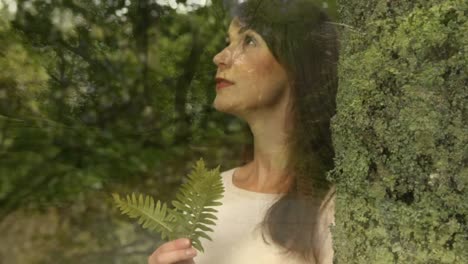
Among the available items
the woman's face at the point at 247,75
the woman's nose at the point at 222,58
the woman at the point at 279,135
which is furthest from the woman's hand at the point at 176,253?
the woman's nose at the point at 222,58

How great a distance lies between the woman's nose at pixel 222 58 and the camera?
203 centimetres

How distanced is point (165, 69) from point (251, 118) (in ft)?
1.08

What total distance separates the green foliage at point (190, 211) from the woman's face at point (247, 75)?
22 centimetres

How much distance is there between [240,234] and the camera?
6.59ft

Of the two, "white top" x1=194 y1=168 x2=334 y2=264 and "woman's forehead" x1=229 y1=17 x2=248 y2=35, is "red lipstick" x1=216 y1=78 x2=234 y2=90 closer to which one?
"woman's forehead" x1=229 y1=17 x2=248 y2=35

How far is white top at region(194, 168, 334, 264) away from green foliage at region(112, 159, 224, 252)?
38 millimetres

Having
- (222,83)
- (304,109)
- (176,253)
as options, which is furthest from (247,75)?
(176,253)

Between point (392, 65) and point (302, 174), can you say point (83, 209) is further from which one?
point (392, 65)

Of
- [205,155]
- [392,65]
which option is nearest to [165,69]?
[205,155]

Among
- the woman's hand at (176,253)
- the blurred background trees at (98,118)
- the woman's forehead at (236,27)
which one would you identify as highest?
the woman's forehead at (236,27)

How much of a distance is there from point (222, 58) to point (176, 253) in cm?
61

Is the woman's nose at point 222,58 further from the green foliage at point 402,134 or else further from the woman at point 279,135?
the green foliage at point 402,134

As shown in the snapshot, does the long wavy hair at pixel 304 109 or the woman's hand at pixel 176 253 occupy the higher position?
the long wavy hair at pixel 304 109

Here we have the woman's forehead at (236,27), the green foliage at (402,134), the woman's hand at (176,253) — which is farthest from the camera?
the woman's forehead at (236,27)
